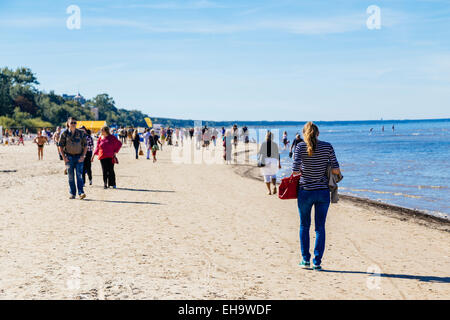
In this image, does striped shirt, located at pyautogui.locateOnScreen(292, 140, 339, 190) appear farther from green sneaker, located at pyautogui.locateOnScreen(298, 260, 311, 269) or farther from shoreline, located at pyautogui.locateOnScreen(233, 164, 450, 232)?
shoreline, located at pyautogui.locateOnScreen(233, 164, 450, 232)

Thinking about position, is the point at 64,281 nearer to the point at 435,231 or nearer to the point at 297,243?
the point at 297,243

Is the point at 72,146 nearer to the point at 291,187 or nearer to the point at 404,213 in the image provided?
the point at 291,187

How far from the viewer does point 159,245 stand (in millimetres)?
Result: 7523

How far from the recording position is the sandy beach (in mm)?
5395

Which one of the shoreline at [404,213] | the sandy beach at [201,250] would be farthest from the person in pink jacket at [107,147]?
the shoreline at [404,213]

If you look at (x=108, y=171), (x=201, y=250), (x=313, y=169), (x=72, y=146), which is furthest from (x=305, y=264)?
(x=108, y=171)

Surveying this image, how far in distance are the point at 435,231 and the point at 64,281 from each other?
306 inches

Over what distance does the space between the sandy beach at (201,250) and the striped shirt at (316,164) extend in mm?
1177

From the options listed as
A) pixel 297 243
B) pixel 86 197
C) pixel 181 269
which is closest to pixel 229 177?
pixel 86 197

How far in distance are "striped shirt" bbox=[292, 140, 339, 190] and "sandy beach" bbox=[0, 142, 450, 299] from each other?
46.3 inches

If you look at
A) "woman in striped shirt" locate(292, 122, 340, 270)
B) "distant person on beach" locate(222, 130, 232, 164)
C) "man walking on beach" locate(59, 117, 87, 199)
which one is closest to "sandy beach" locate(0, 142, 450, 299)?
"woman in striped shirt" locate(292, 122, 340, 270)

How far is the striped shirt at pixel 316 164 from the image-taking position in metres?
5.82

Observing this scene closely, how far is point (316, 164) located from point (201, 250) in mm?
2457
